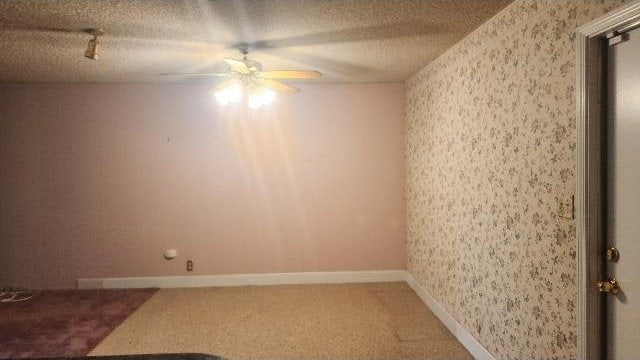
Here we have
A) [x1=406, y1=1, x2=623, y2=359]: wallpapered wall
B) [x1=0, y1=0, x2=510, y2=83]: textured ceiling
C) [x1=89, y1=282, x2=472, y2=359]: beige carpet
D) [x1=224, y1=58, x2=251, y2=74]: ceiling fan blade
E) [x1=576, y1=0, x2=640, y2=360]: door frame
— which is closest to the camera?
[x1=576, y1=0, x2=640, y2=360]: door frame

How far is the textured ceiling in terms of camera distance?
2.27 metres

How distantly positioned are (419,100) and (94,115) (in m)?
3.73

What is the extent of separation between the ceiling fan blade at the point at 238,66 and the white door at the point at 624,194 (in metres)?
1.98

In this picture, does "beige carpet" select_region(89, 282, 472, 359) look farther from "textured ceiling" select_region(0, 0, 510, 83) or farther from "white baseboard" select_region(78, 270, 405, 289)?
"textured ceiling" select_region(0, 0, 510, 83)

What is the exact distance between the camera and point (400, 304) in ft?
12.7

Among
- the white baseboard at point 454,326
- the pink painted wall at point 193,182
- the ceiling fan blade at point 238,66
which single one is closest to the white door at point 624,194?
the white baseboard at point 454,326

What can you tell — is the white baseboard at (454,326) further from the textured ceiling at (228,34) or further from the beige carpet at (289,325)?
the textured ceiling at (228,34)

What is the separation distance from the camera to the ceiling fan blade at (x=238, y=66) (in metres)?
2.44

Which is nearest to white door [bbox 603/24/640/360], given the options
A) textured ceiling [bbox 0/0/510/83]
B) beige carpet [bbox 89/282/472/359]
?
textured ceiling [bbox 0/0/510/83]

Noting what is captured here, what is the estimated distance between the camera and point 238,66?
100 inches

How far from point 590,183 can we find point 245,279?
3759 millimetres

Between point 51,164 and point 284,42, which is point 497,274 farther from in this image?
point 51,164

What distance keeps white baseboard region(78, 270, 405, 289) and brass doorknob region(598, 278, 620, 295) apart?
3.06m

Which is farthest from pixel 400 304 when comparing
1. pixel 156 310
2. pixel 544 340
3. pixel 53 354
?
pixel 53 354
